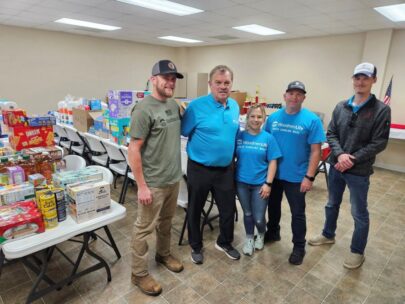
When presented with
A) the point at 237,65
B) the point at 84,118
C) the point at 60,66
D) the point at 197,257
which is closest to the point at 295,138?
the point at 197,257

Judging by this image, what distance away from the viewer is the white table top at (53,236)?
4.30 ft

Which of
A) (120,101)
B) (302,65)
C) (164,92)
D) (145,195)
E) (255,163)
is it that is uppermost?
(302,65)

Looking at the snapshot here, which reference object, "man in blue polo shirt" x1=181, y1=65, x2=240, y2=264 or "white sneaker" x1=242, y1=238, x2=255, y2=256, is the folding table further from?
"white sneaker" x1=242, y1=238, x2=255, y2=256

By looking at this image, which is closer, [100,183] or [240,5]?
[100,183]

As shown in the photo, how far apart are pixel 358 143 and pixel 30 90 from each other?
677cm

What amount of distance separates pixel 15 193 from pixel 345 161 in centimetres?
217

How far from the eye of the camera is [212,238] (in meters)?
2.53

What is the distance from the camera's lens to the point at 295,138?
190cm

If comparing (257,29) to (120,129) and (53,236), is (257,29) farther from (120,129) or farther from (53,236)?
(53,236)

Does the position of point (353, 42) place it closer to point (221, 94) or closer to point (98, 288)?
point (221, 94)

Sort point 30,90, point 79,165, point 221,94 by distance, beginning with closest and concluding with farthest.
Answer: point 221,94, point 79,165, point 30,90

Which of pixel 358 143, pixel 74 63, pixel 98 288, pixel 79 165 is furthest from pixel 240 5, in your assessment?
pixel 74 63

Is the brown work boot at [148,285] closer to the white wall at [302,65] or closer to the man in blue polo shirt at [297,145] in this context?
the man in blue polo shirt at [297,145]

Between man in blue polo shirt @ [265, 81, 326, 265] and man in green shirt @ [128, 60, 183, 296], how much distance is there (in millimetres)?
789
